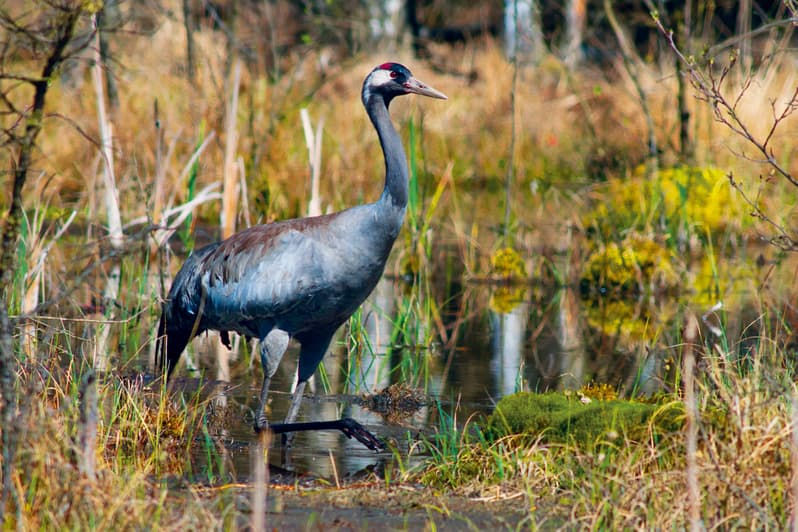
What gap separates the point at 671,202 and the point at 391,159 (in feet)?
22.3

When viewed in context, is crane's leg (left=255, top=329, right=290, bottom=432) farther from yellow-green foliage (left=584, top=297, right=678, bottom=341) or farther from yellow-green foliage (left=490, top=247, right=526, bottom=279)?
yellow-green foliage (left=490, top=247, right=526, bottom=279)

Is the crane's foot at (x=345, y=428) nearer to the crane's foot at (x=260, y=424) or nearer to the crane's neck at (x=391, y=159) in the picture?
the crane's foot at (x=260, y=424)

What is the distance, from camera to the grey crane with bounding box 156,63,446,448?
18.0 feet

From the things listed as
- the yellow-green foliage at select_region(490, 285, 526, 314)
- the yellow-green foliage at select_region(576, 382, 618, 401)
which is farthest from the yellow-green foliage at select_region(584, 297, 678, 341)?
the yellow-green foliage at select_region(576, 382, 618, 401)

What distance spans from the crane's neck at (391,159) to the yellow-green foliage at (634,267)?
439 cm

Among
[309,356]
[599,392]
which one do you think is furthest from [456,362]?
[599,392]

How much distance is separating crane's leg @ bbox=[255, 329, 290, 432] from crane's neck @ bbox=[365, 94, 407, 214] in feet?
2.70

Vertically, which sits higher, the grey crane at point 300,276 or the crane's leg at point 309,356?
the grey crane at point 300,276

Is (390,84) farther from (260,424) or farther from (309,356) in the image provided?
(260,424)

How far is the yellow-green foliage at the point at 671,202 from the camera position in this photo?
34.4ft

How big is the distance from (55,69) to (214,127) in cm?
705

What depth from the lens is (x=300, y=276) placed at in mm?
5492

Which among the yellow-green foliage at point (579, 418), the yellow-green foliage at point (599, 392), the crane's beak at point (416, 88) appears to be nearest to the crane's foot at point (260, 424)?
the yellow-green foliage at point (579, 418)

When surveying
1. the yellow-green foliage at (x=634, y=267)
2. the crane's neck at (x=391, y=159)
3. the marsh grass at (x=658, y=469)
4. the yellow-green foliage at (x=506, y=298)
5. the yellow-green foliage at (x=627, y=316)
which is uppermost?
the crane's neck at (x=391, y=159)
